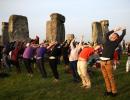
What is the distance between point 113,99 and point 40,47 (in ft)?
22.5

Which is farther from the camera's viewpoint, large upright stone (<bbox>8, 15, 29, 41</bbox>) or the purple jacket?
large upright stone (<bbox>8, 15, 29, 41</bbox>)

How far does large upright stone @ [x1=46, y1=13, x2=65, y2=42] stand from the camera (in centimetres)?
3266

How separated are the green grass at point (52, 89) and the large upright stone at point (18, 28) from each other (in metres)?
14.0

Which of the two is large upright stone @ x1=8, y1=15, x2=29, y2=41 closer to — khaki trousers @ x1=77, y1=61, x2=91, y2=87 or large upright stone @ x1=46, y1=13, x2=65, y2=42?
large upright stone @ x1=46, y1=13, x2=65, y2=42

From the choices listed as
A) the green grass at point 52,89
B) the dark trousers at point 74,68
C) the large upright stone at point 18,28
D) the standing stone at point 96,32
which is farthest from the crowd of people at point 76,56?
the standing stone at point 96,32

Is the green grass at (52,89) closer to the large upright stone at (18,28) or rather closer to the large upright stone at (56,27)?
the large upright stone at (18,28)

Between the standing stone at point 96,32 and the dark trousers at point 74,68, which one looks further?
the standing stone at point 96,32

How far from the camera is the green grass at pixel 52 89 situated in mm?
→ 13517

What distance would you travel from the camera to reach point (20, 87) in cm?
1592

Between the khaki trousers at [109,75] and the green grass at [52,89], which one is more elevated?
the khaki trousers at [109,75]

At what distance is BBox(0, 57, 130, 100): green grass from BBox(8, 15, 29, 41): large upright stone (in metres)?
14.0

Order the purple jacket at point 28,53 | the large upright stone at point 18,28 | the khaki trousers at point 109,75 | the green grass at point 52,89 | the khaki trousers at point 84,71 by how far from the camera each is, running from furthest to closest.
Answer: the large upright stone at point 18,28
the purple jacket at point 28,53
the khaki trousers at point 84,71
the green grass at point 52,89
the khaki trousers at point 109,75

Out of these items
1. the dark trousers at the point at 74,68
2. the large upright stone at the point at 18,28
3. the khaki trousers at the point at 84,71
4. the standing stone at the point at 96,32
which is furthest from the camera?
the standing stone at the point at 96,32

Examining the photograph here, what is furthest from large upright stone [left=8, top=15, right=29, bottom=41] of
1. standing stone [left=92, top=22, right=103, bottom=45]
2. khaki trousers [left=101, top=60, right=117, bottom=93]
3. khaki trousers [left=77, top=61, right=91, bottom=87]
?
khaki trousers [left=101, top=60, right=117, bottom=93]
